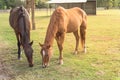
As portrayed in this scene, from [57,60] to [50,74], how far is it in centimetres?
149

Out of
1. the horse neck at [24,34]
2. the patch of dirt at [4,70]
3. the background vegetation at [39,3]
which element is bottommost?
the background vegetation at [39,3]

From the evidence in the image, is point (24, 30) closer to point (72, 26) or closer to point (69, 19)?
point (69, 19)

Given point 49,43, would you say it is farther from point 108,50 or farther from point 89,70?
point 108,50

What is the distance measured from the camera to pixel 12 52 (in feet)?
32.2

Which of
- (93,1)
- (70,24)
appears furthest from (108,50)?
(93,1)

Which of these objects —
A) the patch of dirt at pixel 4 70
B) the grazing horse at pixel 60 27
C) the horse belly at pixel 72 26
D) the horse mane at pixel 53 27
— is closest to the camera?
the patch of dirt at pixel 4 70

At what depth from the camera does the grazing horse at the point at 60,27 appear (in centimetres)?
708

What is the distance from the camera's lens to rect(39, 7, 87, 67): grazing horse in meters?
7.08

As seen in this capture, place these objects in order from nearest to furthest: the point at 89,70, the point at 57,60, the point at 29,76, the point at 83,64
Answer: the point at 29,76 → the point at 89,70 → the point at 83,64 → the point at 57,60

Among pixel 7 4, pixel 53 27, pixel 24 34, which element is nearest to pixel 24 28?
pixel 24 34

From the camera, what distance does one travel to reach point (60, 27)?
7.70 m

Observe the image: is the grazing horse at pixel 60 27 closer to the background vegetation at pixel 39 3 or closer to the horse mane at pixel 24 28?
the horse mane at pixel 24 28

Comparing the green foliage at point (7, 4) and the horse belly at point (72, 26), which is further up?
the horse belly at point (72, 26)

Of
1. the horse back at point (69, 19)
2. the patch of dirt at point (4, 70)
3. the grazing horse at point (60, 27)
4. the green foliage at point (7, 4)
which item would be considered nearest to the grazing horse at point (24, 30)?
the grazing horse at point (60, 27)
